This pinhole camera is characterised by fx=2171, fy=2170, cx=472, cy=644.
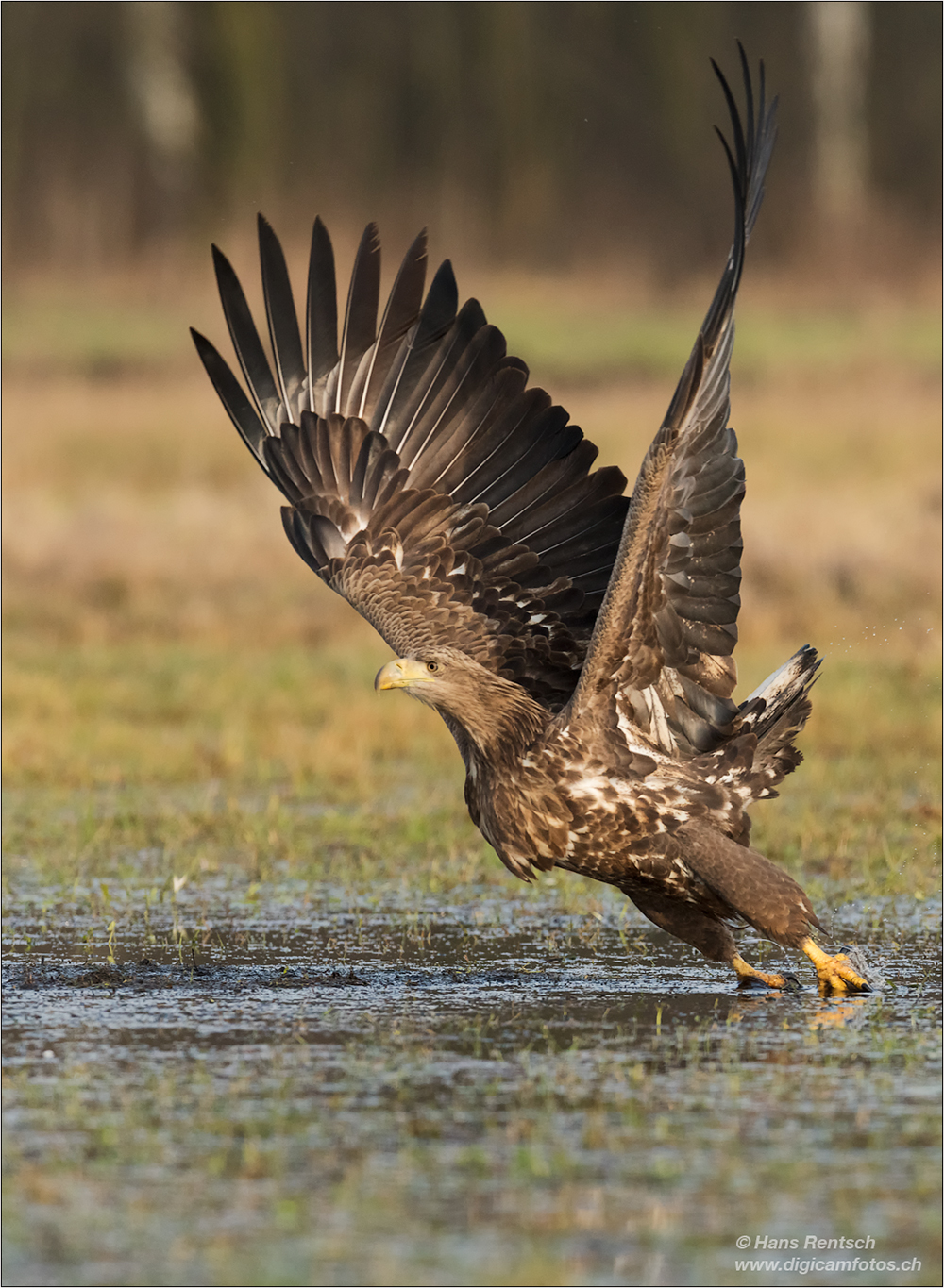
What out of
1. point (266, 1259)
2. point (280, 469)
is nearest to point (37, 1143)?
point (266, 1259)

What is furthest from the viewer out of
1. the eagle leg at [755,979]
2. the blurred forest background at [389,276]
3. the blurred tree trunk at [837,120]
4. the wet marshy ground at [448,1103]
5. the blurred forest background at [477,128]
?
the blurred forest background at [477,128]

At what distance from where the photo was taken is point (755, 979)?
21.0ft

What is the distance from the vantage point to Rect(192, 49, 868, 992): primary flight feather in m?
6.05

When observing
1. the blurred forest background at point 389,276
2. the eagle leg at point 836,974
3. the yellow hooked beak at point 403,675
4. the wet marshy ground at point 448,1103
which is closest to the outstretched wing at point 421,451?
the yellow hooked beak at point 403,675

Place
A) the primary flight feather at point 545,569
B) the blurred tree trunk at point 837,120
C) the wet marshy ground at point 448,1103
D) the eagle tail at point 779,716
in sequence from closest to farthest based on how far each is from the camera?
the wet marshy ground at point 448,1103, the primary flight feather at point 545,569, the eagle tail at point 779,716, the blurred tree trunk at point 837,120

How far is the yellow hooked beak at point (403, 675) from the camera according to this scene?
629cm

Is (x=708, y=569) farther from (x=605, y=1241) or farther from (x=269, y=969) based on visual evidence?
(x=605, y=1241)

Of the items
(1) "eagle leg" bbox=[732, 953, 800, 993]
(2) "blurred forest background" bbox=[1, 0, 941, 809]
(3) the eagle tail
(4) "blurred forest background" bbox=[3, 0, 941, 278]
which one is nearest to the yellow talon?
(1) "eagle leg" bbox=[732, 953, 800, 993]

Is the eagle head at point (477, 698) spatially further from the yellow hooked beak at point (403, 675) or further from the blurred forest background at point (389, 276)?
the blurred forest background at point (389, 276)

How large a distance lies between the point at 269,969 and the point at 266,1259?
2681 mm

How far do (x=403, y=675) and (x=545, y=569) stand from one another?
1096 millimetres

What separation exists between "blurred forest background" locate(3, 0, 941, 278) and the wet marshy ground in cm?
1722

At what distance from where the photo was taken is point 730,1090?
16.3ft

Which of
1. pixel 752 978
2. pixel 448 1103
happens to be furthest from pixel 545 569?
pixel 448 1103
